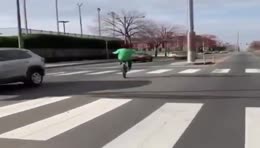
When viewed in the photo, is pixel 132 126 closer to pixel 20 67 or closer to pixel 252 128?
pixel 252 128

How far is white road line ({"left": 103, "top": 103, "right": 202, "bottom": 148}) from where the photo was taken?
23.5 ft

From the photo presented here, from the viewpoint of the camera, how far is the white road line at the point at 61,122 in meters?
7.93

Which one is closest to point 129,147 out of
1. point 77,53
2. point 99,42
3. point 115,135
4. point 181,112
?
point 115,135

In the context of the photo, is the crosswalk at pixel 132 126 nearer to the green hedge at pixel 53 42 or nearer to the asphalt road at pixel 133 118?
the asphalt road at pixel 133 118

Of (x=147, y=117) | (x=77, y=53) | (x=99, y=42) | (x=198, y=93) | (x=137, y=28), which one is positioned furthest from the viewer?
(x=137, y=28)

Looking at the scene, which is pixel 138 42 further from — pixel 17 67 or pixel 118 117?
pixel 118 117

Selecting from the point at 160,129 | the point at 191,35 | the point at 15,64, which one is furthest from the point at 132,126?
the point at 191,35

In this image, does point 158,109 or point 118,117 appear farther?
point 158,109

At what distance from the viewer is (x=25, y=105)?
11859 millimetres

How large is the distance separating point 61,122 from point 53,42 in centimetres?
5124

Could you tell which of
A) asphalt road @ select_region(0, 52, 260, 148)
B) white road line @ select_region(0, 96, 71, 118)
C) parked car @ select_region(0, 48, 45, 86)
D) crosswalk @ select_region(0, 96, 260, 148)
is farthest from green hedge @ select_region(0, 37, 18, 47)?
crosswalk @ select_region(0, 96, 260, 148)

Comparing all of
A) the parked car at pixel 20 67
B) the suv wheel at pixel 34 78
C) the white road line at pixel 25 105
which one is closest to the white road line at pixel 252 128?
the white road line at pixel 25 105

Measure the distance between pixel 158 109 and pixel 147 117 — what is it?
1102mm

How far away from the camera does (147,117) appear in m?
9.58
